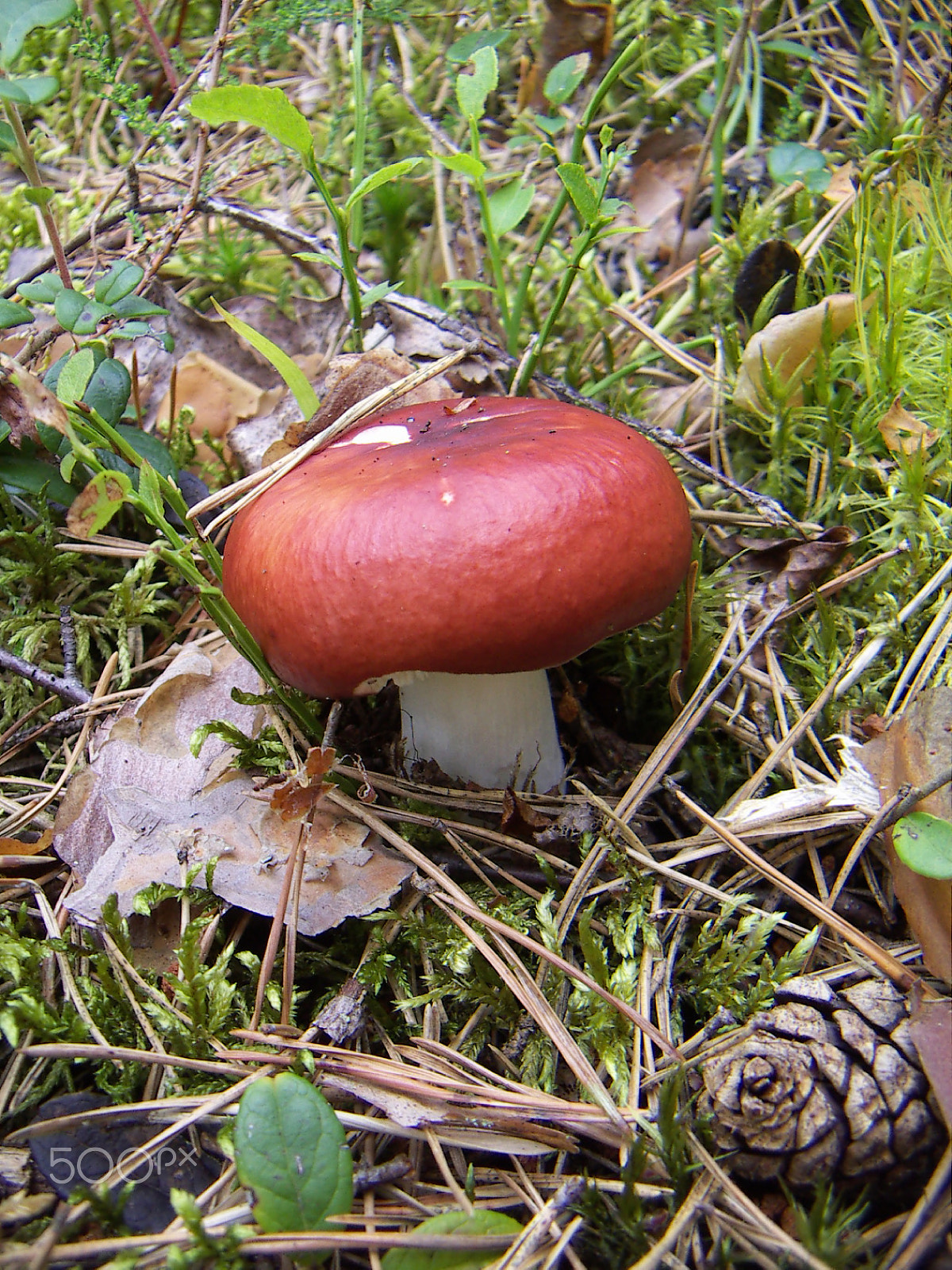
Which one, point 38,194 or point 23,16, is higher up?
point 23,16

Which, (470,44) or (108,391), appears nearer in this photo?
(108,391)

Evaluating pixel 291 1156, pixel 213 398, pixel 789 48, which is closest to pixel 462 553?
pixel 291 1156

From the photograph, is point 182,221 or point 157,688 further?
point 182,221

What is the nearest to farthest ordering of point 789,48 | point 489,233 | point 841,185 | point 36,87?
point 36,87
point 489,233
point 841,185
point 789,48

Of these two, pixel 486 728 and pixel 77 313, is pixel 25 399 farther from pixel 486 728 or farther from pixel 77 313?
pixel 486 728

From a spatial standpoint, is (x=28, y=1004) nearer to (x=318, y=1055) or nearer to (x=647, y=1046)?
(x=318, y=1055)

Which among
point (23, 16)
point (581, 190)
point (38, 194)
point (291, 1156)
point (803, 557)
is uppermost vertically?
point (23, 16)

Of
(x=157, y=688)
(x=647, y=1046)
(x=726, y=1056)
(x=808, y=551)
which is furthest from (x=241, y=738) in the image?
(x=808, y=551)
